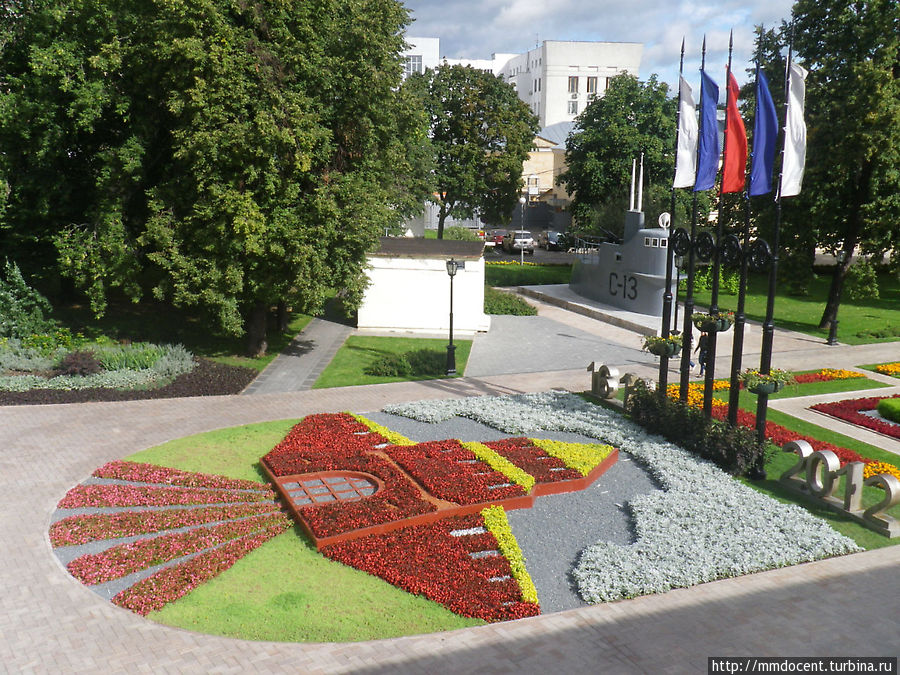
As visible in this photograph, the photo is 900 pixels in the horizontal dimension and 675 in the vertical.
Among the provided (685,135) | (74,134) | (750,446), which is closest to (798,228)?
(685,135)

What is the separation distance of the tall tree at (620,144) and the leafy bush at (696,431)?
96.7ft

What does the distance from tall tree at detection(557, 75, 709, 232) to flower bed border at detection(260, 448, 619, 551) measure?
33.3m

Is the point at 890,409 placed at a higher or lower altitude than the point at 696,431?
lower

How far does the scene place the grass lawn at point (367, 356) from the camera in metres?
22.0

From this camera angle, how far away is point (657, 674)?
341 inches

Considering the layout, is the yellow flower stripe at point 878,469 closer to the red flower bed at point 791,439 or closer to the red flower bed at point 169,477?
the red flower bed at point 791,439

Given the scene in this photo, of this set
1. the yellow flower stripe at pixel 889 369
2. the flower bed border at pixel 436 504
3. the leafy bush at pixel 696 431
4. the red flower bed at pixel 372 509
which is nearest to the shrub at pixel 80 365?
the flower bed border at pixel 436 504

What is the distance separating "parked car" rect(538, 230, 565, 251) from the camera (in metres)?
57.5

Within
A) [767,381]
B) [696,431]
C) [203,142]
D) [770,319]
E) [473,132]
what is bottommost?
[696,431]

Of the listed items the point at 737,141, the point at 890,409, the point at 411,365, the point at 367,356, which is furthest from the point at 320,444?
the point at 890,409

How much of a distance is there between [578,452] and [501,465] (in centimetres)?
193

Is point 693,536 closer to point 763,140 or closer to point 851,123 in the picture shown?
point 763,140

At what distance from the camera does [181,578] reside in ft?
34.8

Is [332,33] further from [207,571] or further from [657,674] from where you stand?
[657,674]
